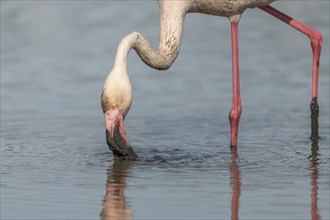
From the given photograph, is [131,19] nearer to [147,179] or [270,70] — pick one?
[270,70]

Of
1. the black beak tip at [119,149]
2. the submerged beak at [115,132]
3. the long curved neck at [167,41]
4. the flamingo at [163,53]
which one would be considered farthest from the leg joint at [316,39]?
the submerged beak at [115,132]

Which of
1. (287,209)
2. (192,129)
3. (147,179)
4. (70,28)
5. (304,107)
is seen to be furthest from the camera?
(70,28)

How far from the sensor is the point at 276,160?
11.4 meters

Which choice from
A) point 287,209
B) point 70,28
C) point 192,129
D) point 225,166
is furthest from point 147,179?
point 70,28

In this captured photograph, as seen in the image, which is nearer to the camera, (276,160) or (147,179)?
(147,179)

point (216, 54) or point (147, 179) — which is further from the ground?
point (216, 54)

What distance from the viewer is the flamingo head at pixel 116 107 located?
11.2 m

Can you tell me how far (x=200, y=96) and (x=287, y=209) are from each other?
219 inches

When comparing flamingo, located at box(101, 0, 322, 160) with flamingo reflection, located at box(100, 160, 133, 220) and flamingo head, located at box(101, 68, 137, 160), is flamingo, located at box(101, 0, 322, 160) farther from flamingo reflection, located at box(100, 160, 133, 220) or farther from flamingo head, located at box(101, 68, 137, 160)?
flamingo reflection, located at box(100, 160, 133, 220)

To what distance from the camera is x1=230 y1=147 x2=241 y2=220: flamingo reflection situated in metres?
9.33

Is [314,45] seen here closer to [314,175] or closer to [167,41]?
[167,41]

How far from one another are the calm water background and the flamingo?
0.81 ft

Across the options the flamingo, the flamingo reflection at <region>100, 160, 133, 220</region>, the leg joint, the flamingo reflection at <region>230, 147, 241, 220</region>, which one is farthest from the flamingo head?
the leg joint

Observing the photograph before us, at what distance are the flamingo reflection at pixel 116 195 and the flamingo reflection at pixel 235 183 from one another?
74 centimetres
